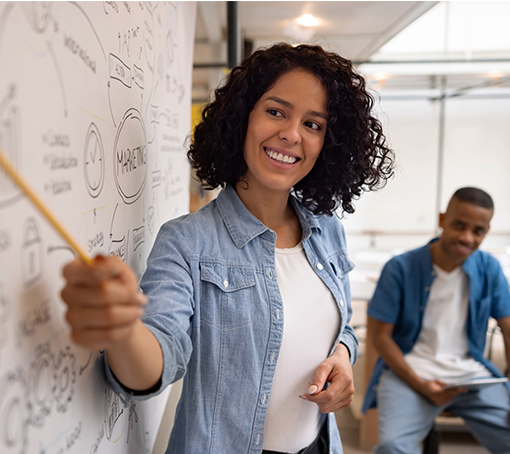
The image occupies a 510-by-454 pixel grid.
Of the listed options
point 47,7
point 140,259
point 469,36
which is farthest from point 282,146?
point 469,36

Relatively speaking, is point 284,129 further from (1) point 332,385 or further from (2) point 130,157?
(1) point 332,385

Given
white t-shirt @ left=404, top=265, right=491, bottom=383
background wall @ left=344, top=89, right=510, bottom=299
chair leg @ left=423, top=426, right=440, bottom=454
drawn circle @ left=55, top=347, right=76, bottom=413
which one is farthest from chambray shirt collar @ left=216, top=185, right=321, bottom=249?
background wall @ left=344, top=89, right=510, bottom=299

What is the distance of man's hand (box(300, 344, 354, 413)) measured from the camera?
0.84m

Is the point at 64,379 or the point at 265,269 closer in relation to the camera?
the point at 64,379

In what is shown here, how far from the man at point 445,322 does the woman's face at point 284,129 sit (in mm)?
1187

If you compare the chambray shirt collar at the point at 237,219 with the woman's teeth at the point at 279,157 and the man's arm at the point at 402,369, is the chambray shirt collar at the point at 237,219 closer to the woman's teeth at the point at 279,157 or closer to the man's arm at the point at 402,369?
the woman's teeth at the point at 279,157

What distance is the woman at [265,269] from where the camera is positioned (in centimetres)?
75

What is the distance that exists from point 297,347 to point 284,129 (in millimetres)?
443

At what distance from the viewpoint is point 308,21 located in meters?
2.85

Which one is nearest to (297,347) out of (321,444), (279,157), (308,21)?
(321,444)

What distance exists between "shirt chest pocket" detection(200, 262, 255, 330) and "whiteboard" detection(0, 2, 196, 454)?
6.0 inches

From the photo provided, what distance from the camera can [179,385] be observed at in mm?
1596

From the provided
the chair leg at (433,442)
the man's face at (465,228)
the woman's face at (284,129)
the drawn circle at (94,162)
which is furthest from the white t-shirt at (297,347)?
the chair leg at (433,442)

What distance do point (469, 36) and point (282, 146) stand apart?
3.33 m
